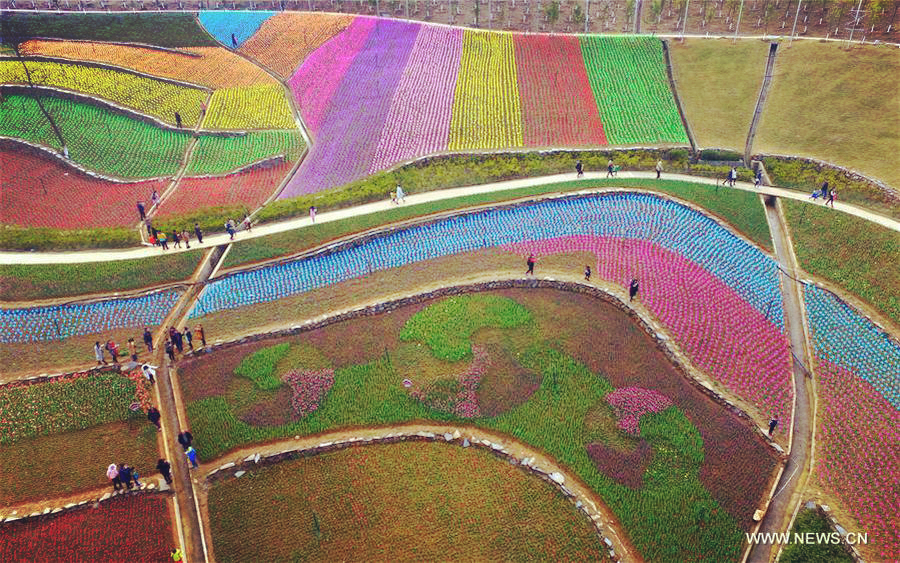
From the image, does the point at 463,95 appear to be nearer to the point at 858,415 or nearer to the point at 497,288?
the point at 497,288

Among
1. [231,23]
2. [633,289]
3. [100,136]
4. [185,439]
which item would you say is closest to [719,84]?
[633,289]

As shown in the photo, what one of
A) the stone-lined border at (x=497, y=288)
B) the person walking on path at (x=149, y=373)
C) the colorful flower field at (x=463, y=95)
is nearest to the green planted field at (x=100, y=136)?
the colorful flower field at (x=463, y=95)

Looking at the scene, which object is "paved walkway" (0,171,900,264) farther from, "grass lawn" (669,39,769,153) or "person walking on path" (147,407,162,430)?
"person walking on path" (147,407,162,430)

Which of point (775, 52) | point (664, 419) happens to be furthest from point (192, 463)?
point (775, 52)

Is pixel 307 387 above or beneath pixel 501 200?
beneath

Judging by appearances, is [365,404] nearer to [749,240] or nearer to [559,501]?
[559,501]

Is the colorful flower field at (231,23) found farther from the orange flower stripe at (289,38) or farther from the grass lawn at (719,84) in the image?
the grass lawn at (719,84)
